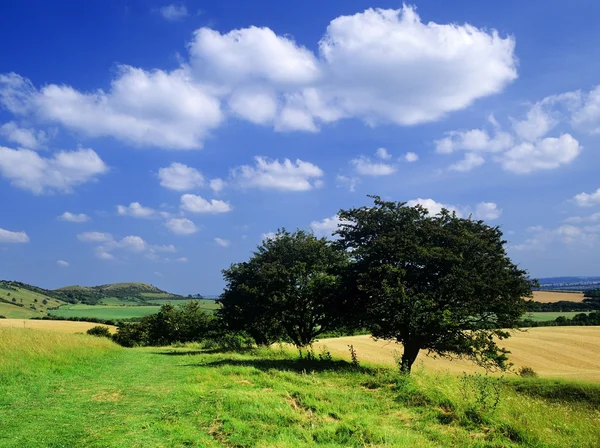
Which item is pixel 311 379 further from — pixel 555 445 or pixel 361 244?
pixel 361 244

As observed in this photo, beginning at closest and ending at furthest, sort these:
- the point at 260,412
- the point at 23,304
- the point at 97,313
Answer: the point at 260,412, the point at 97,313, the point at 23,304

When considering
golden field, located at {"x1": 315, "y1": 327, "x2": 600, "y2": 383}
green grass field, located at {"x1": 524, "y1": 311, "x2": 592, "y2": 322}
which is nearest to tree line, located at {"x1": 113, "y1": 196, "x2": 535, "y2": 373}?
golden field, located at {"x1": 315, "y1": 327, "x2": 600, "y2": 383}

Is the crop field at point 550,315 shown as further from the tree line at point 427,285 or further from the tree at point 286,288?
the tree line at point 427,285

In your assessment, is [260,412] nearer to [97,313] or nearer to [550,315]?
[550,315]

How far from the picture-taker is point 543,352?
177 feet

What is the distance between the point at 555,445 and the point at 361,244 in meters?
16.9

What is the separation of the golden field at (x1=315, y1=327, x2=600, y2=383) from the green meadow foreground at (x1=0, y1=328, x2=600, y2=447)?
27.4 metres

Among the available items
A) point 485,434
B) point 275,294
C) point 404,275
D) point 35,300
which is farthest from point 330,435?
point 35,300

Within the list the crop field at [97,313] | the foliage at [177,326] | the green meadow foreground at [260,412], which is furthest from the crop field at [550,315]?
the crop field at [97,313]

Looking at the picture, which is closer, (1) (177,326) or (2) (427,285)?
(2) (427,285)

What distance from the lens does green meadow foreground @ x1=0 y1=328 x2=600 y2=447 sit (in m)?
8.70

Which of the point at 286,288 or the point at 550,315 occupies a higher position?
the point at 286,288

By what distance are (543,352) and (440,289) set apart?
141 feet

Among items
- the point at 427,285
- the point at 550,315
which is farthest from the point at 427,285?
the point at 550,315
